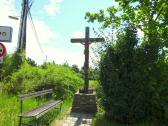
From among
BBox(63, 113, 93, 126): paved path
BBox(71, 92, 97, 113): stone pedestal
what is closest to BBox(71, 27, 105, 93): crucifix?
BBox(71, 92, 97, 113): stone pedestal

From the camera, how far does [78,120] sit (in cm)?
1134

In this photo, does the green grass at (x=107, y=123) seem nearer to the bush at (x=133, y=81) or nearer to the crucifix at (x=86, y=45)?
the bush at (x=133, y=81)

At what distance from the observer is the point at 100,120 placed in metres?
10.3

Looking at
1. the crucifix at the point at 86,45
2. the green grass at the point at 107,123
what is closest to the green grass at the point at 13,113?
the crucifix at the point at 86,45

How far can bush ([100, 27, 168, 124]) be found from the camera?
391 inches

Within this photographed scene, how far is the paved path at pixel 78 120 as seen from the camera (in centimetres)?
1083

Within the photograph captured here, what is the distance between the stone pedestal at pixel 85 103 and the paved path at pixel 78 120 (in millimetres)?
412

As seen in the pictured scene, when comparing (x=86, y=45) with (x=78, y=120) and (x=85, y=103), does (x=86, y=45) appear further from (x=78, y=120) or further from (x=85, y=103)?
(x=78, y=120)

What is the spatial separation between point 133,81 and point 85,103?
131 inches

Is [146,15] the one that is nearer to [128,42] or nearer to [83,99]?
[83,99]

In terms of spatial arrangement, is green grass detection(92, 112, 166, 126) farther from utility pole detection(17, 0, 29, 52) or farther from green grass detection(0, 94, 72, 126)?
utility pole detection(17, 0, 29, 52)

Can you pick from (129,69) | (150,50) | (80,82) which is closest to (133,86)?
(129,69)

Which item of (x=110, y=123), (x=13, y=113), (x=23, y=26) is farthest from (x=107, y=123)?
(x=23, y=26)

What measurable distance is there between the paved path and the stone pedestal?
412mm
